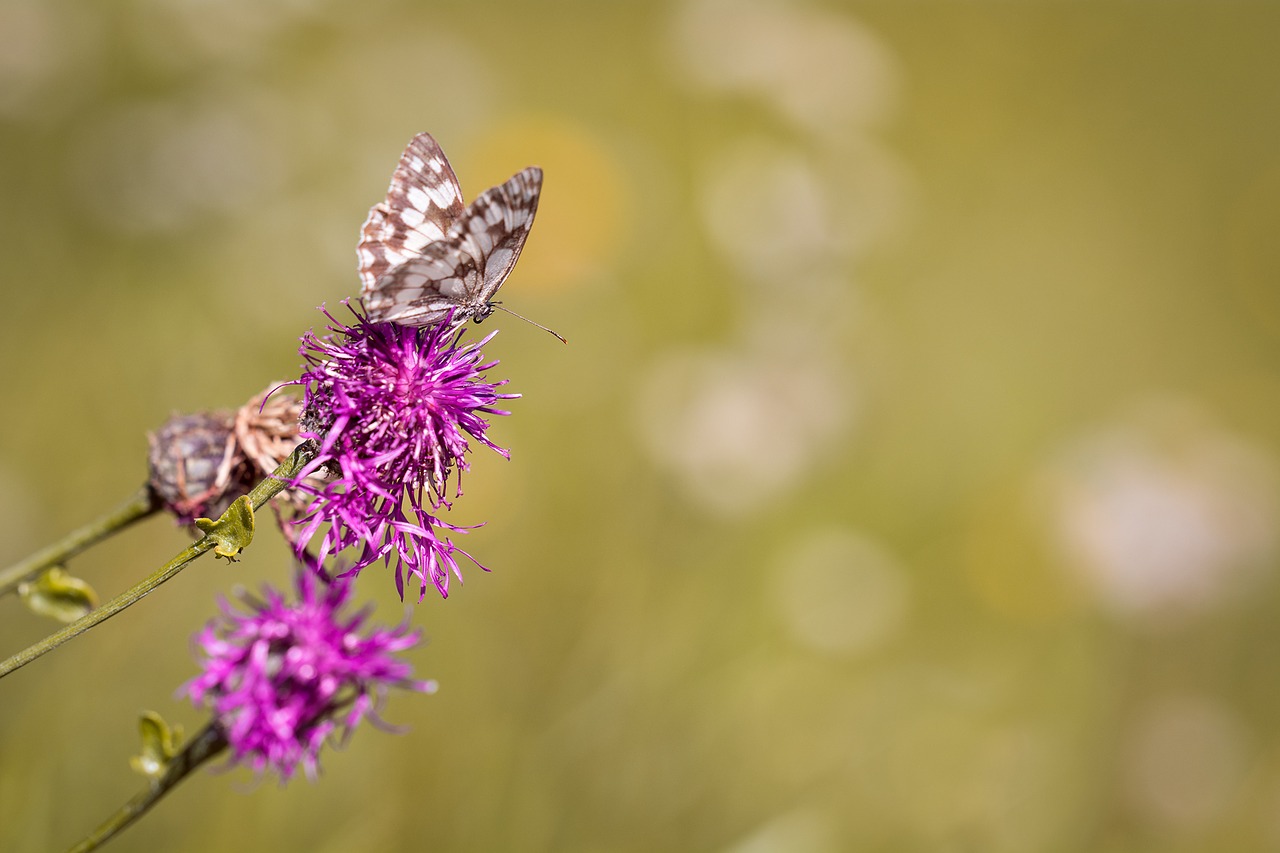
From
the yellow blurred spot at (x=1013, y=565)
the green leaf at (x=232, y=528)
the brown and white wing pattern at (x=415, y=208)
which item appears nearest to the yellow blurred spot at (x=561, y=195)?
the yellow blurred spot at (x=1013, y=565)

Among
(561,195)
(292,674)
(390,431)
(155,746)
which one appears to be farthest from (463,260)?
(561,195)

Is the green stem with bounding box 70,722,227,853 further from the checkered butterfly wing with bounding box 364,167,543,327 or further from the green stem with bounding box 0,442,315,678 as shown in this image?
the checkered butterfly wing with bounding box 364,167,543,327

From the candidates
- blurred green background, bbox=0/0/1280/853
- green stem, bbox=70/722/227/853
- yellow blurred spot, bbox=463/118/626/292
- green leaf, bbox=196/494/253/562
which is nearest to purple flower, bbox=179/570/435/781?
green stem, bbox=70/722/227/853

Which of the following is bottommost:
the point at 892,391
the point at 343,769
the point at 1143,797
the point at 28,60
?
the point at 1143,797

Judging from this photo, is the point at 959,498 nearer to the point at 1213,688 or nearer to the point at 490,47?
the point at 1213,688

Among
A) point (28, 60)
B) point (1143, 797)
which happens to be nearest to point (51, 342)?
point (28, 60)

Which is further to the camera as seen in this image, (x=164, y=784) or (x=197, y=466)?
(x=197, y=466)

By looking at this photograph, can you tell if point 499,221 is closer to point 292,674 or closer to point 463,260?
point 463,260
